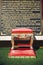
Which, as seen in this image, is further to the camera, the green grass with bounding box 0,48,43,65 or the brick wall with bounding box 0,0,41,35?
the brick wall with bounding box 0,0,41,35

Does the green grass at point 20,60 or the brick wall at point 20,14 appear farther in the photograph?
the brick wall at point 20,14

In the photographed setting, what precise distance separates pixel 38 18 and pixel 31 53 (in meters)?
1.32

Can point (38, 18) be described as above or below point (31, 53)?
above

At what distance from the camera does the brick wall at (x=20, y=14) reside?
24.7ft

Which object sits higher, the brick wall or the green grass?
the brick wall

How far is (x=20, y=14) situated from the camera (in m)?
7.55

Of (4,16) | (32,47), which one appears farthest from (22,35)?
(4,16)

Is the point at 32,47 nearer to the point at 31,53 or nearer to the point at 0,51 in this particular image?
the point at 31,53

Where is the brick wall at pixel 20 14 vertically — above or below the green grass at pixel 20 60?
above

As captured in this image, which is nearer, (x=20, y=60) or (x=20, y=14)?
(x=20, y=60)

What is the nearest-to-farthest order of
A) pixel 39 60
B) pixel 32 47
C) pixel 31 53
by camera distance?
pixel 39 60, pixel 31 53, pixel 32 47

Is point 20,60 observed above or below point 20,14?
below

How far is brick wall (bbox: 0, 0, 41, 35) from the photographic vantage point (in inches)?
296

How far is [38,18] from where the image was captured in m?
7.56
